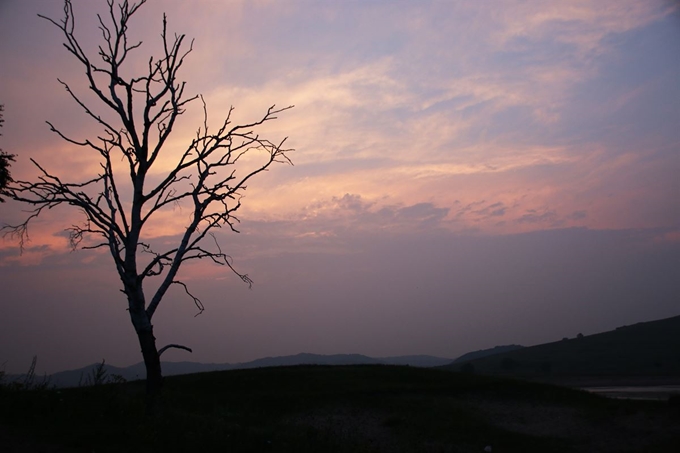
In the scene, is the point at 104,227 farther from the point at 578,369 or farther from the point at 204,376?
the point at 578,369

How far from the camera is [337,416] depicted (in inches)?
895

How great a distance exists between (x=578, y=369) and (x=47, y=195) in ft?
303

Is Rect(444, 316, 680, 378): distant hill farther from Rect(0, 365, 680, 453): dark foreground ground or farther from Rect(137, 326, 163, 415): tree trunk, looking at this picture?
Rect(137, 326, 163, 415): tree trunk

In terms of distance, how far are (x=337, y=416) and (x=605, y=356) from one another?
9046 centimetres

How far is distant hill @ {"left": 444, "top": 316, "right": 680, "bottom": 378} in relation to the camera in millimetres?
87312

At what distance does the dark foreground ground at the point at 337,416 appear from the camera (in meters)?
11.4

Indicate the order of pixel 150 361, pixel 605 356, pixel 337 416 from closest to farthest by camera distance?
1. pixel 150 361
2. pixel 337 416
3. pixel 605 356

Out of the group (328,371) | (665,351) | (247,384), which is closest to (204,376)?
(247,384)

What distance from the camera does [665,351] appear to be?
9588 centimetres

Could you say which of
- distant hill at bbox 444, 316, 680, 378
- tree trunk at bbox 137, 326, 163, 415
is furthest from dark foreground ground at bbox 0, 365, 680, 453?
distant hill at bbox 444, 316, 680, 378

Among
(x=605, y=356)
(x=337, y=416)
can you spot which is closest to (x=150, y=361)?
(x=337, y=416)

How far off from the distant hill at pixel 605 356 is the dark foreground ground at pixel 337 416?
62586 mm

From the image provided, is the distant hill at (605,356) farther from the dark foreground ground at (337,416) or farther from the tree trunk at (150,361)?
the tree trunk at (150,361)

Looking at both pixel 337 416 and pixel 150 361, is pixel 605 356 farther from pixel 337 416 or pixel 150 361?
pixel 150 361
